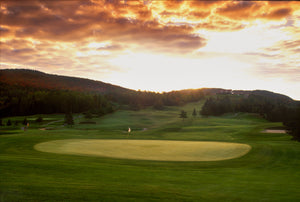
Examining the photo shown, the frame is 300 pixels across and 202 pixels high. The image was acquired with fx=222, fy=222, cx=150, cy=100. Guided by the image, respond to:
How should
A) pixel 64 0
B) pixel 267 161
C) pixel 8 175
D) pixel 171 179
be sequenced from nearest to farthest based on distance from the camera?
pixel 8 175, pixel 171 179, pixel 267 161, pixel 64 0

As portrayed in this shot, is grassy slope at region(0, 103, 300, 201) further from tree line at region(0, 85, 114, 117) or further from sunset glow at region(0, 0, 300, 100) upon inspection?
tree line at region(0, 85, 114, 117)

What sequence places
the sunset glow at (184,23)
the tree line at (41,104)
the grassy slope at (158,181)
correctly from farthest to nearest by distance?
1. the tree line at (41,104)
2. the grassy slope at (158,181)
3. the sunset glow at (184,23)

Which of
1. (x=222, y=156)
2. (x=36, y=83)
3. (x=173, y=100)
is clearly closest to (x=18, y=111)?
(x=36, y=83)

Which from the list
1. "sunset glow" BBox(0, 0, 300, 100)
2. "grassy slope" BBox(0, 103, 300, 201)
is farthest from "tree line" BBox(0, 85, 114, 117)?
"grassy slope" BBox(0, 103, 300, 201)

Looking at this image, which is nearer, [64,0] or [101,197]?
[101,197]

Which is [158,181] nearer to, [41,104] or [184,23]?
[184,23]

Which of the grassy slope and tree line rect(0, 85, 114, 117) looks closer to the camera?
the grassy slope

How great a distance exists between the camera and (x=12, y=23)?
19344 millimetres

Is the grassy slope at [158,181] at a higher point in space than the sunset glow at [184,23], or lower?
lower

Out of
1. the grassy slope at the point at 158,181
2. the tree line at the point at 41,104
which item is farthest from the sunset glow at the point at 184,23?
the tree line at the point at 41,104

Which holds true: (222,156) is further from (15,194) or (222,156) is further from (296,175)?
Result: (15,194)

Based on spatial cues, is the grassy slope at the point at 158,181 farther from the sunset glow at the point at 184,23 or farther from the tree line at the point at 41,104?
the tree line at the point at 41,104

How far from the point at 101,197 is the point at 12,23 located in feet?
60.9

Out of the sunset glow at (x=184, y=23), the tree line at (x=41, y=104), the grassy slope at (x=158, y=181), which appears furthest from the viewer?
the tree line at (x=41, y=104)
